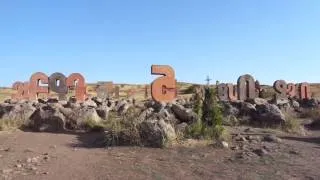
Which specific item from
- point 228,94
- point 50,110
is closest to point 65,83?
point 228,94

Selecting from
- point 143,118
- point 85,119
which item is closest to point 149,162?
point 143,118

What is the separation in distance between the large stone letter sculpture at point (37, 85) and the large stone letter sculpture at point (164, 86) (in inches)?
498

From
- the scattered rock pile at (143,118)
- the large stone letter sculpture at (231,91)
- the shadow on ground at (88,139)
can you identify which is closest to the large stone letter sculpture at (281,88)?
the large stone letter sculpture at (231,91)

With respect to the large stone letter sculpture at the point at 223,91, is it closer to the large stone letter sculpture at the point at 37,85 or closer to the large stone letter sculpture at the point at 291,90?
the large stone letter sculpture at the point at 291,90

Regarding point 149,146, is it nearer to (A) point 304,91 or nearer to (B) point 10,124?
(B) point 10,124

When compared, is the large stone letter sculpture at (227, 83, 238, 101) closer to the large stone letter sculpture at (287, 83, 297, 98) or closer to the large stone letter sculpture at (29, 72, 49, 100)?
the large stone letter sculpture at (287, 83, 297, 98)

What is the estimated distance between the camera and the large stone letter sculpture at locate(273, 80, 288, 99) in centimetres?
3294

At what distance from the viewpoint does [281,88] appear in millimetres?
33156

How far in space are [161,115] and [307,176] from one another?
272 inches

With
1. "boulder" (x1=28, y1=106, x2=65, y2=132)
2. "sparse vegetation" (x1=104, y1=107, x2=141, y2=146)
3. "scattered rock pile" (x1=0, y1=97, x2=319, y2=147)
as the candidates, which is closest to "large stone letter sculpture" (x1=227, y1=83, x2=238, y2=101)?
"scattered rock pile" (x1=0, y1=97, x2=319, y2=147)

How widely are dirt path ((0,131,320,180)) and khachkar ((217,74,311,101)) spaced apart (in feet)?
51.2

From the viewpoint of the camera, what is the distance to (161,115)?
52.5 feet

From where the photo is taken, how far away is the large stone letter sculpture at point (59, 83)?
31.8 meters

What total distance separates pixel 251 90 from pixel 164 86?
9834 millimetres
